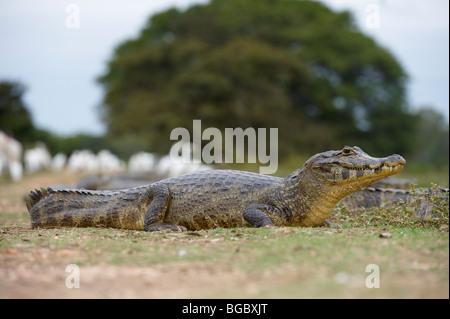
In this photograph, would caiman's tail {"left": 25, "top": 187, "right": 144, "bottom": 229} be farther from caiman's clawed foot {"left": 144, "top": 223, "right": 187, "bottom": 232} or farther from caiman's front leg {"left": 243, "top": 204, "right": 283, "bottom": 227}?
caiman's front leg {"left": 243, "top": 204, "right": 283, "bottom": 227}

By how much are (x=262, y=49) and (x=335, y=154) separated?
115ft

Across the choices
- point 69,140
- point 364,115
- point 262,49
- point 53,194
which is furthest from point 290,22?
point 53,194

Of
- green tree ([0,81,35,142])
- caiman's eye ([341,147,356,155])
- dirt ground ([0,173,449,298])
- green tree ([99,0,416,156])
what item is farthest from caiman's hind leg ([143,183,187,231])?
green tree ([0,81,35,142])

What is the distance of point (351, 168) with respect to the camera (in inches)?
272

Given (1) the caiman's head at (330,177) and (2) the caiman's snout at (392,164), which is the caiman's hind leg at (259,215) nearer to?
(1) the caiman's head at (330,177)

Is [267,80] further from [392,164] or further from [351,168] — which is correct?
[392,164]

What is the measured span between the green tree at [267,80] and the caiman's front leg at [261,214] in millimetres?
30698

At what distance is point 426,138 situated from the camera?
51.2m

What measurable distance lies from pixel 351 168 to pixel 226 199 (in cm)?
157

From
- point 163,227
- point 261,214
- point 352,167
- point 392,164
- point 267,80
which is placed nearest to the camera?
point 392,164

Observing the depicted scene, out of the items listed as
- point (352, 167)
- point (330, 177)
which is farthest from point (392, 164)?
point (330, 177)

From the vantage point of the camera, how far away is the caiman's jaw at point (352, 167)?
6.71m

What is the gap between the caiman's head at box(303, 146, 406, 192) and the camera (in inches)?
264

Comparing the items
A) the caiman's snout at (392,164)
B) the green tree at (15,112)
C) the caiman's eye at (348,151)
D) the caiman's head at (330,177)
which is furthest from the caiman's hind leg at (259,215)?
the green tree at (15,112)
